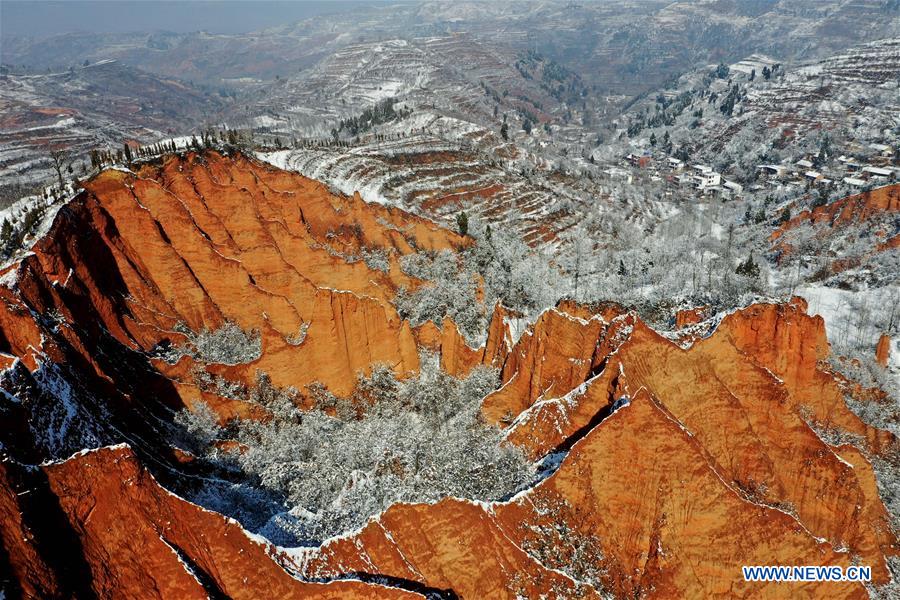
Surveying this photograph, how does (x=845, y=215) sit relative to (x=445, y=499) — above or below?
below

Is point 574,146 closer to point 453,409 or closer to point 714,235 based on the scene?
point 714,235

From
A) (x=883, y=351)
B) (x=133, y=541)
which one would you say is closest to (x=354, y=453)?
(x=133, y=541)

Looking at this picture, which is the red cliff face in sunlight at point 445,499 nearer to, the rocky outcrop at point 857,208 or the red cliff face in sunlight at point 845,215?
the red cliff face in sunlight at point 845,215

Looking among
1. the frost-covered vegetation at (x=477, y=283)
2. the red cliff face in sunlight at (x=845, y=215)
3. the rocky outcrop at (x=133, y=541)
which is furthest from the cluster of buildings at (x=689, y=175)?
the rocky outcrop at (x=133, y=541)

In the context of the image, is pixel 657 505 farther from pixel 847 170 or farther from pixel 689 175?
pixel 689 175

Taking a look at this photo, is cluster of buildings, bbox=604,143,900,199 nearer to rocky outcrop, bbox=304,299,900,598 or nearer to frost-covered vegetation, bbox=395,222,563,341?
frost-covered vegetation, bbox=395,222,563,341
